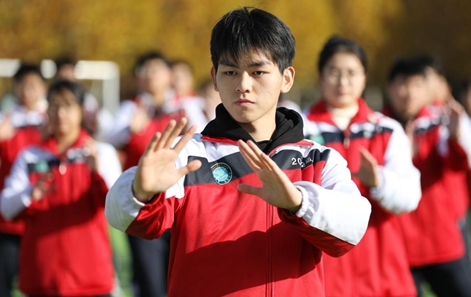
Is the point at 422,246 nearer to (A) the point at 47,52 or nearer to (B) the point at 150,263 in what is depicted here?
(B) the point at 150,263

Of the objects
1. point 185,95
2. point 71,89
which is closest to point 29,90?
point 71,89

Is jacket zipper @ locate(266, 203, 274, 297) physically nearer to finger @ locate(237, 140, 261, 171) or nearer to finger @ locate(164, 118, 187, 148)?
finger @ locate(237, 140, 261, 171)

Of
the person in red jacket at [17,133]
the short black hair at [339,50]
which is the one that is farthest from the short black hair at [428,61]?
the person in red jacket at [17,133]

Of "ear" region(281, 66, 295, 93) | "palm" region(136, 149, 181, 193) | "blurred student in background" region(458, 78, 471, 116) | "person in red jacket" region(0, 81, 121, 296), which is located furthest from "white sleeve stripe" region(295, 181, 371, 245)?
"blurred student in background" region(458, 78, 471, 116)

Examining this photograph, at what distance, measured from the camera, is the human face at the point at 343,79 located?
5664 mm

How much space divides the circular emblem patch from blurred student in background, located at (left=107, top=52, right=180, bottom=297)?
3937mm

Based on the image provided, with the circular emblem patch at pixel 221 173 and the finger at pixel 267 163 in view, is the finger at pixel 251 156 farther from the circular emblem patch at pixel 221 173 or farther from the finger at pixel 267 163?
the circular emblem patch at pixel 221 173

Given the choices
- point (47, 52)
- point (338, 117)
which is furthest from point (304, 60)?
point (338, 117)

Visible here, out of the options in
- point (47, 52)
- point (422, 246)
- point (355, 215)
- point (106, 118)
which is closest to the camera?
point (355, 215)

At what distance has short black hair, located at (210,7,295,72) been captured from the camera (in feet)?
12.0

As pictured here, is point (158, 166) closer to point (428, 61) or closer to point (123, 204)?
point (123, 204)

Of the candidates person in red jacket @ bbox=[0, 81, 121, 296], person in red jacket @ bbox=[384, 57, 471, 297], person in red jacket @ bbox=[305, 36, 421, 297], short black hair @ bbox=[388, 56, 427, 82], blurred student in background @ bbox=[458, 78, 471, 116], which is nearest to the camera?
person in red jacket @ bbox=[305, 36, 421, 297]

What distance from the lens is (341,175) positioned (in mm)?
3744

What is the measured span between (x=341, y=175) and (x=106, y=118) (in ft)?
25.5
